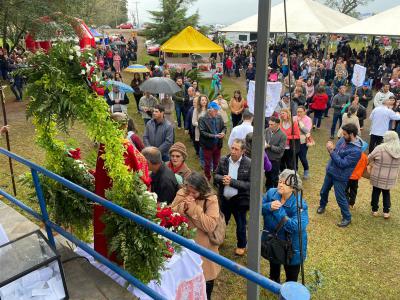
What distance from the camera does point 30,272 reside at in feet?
7.77

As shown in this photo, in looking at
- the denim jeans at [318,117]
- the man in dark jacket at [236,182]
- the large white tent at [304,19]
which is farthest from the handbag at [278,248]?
the large white tent at [304,19]

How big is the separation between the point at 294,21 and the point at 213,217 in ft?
44.8

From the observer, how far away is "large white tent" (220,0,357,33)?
14.6 metres

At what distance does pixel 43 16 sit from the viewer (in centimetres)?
1350

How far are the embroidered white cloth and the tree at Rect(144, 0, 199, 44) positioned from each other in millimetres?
24195

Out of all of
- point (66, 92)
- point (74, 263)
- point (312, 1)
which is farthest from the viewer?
point (312, 1)

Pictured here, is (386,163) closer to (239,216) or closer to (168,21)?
(239,216)

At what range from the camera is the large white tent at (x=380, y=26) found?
1351cm

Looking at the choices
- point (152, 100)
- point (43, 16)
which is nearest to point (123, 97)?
point (152, 100)

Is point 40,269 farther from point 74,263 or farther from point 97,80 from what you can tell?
point 97,80

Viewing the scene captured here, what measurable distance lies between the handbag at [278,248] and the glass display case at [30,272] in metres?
2.19

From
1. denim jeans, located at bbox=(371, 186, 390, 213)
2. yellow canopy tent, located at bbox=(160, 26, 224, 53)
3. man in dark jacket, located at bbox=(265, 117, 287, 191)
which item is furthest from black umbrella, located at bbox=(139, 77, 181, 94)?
denim jeans, located at bbox=(371, 186, 390, 213)

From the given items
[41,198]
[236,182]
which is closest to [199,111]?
[236,182]

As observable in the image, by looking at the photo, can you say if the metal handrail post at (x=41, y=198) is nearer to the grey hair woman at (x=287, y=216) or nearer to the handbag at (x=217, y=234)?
the handbag at (x=217, y=234)
